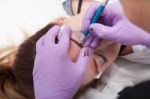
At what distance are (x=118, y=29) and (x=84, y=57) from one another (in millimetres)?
170

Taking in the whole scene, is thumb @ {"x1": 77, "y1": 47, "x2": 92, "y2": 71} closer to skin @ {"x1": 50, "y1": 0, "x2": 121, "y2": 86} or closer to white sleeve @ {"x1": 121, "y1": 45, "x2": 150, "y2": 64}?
skin @ {"x1": 50, "y1": 0, "x2": 121, "y2": 86}

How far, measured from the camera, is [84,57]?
1.20 metres

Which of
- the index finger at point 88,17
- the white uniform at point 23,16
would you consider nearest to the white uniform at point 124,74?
the index finger at point 88,17

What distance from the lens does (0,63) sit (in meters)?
1.31

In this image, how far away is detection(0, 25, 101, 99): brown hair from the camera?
1.21 m

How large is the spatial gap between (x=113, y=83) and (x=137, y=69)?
0.43 ft

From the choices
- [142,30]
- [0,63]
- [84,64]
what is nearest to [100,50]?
[84,64]

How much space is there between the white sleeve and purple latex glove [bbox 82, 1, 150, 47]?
0.20m

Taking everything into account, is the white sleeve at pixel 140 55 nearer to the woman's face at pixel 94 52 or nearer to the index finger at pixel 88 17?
the woman's face at pixel 94 52

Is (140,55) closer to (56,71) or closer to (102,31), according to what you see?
(102,31)

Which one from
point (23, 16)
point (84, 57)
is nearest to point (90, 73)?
point (84, 57)

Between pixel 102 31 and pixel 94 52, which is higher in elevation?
pixel 102 31

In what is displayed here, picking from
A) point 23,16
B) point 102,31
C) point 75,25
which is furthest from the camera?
point 23,16

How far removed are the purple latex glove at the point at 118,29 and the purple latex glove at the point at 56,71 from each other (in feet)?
0.36
